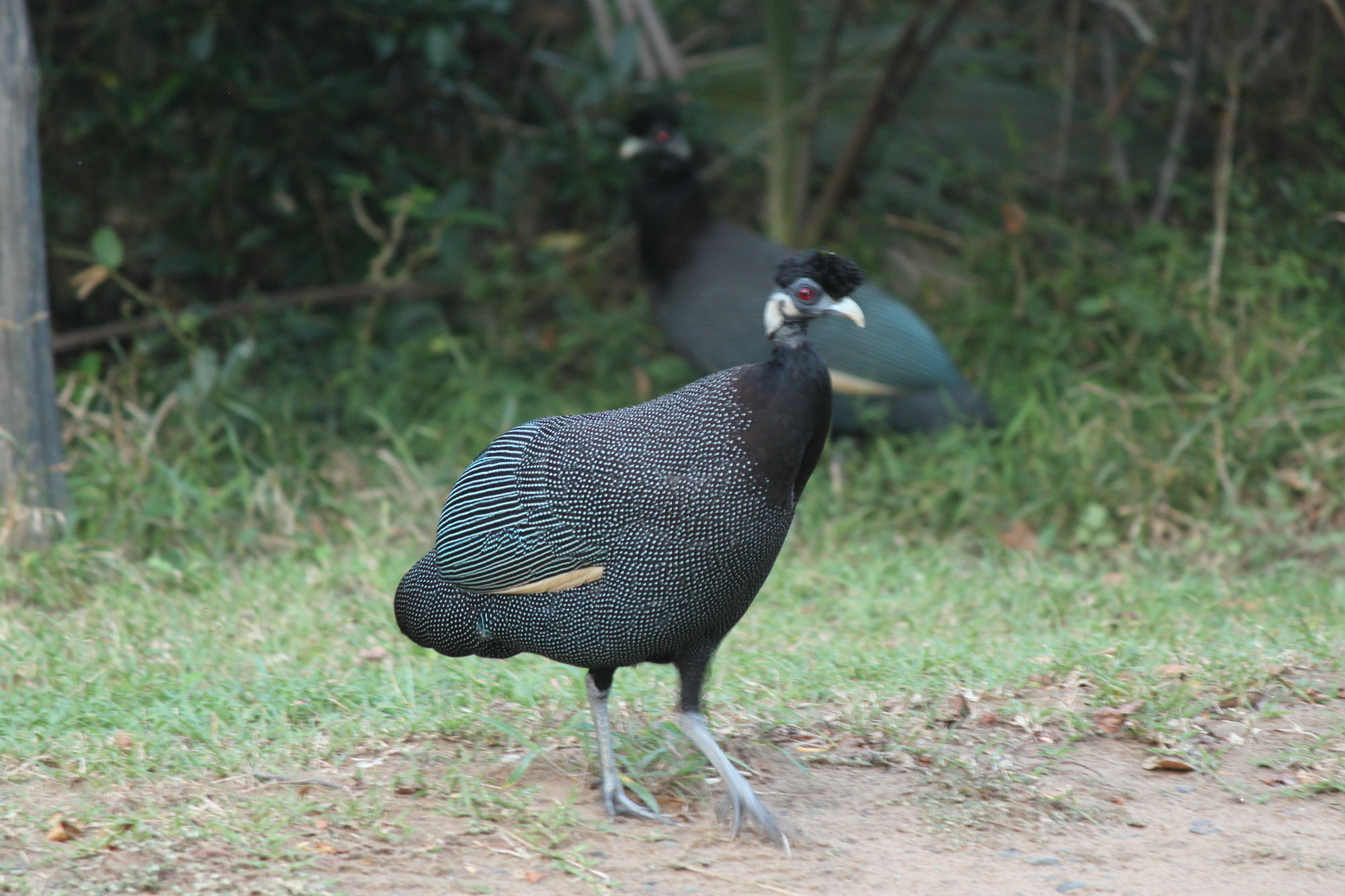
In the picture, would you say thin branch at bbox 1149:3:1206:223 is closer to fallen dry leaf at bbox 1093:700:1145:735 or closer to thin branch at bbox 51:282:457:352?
thin branch at bbox 51:282:457:352

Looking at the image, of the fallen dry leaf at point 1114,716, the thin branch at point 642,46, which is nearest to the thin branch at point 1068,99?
the thin branch at point 642,46

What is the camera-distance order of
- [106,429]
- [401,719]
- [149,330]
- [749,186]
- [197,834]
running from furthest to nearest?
[749,186] → [149,330] → [106,429] → [401,719] → [197,834]

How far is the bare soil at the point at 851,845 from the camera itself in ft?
8.77

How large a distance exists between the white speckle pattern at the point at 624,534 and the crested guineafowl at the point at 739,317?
116 inches

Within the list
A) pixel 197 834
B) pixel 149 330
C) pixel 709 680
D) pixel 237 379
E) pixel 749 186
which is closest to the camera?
pixel 197 834

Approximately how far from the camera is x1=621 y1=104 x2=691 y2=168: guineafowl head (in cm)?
633

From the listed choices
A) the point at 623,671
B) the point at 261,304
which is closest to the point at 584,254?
the point at 261,304

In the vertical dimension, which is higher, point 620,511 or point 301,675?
point 620,511

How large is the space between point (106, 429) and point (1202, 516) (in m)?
4.29

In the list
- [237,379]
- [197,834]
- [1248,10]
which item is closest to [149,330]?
[237,379]

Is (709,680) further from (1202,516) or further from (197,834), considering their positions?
(1202,516)

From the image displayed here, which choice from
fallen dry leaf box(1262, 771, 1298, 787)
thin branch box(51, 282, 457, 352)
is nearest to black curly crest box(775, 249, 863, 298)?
fallen dry leaf box(1262, 771, 1298, 787)

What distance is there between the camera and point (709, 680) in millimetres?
3770

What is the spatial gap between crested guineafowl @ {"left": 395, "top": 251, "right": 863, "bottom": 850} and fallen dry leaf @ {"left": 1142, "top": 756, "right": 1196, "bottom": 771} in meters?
0.99
